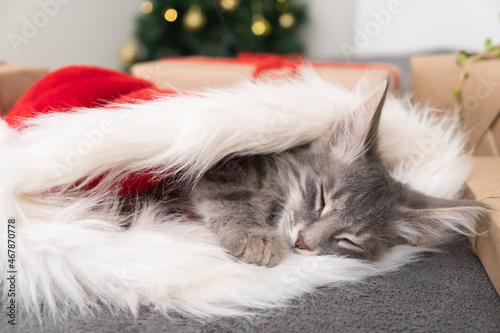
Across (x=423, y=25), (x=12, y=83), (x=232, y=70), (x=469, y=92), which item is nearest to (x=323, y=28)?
(x=423, y=25)

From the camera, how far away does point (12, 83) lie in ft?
4.41

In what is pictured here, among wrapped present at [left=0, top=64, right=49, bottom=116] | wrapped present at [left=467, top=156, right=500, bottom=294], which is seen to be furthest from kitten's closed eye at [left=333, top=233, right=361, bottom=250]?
wrapped present at [left=0, top=64, right=49, bottom=116]

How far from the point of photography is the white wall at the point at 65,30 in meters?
2.08

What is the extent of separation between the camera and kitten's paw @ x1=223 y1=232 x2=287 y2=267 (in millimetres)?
746

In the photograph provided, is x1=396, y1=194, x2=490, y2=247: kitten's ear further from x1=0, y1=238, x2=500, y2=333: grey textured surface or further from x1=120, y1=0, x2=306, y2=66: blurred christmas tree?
x1=120, y1=0, x2=306, y2=66: blurred christmas tree

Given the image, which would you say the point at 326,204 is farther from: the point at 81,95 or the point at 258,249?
the point at 81,95

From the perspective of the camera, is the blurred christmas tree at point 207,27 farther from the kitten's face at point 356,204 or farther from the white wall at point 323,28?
the kitten's face at point 356,204

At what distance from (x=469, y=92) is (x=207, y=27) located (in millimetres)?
1966

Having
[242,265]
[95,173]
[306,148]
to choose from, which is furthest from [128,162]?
[306,148]

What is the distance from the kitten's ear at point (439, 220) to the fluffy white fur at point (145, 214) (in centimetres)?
4

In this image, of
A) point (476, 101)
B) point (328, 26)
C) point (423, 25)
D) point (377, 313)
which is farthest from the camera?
point (328, 26)

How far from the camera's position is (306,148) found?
904 mm

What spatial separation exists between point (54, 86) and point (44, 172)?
293 mm

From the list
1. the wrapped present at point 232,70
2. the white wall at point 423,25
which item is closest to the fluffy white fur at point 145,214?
the wrapped present at point 232,70
